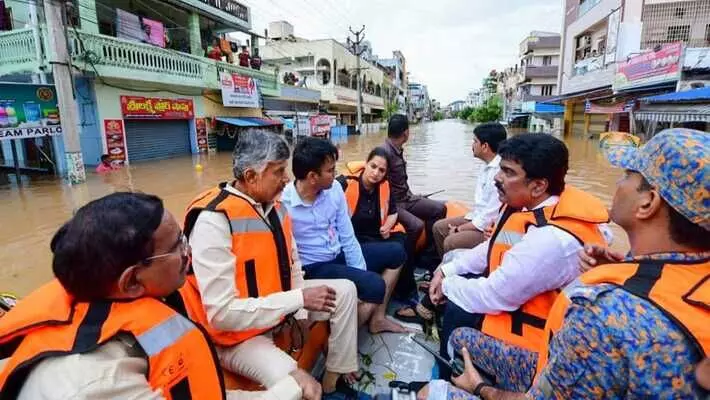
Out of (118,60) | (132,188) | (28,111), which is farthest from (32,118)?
(118,60)

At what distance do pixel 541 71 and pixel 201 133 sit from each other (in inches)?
1433

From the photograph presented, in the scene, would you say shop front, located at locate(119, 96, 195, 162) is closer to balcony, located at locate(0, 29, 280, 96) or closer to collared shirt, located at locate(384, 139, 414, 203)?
balcony, located at locate(0, 29, 280, 96)

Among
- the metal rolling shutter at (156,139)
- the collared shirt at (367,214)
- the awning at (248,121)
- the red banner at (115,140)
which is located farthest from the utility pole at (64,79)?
the collared shirt at (367,214)

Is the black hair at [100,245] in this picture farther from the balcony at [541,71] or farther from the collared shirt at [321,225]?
the balcony at [541,71]

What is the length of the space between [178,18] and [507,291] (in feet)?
58.4

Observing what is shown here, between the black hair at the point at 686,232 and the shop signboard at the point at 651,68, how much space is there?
15518mm

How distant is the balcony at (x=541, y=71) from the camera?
39.5 metres

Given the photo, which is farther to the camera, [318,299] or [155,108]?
[155,108]

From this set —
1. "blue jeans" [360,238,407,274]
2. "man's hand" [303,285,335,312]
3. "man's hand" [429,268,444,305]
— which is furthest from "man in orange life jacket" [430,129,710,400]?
Answer: "blue jeans" [360,238,407,274]

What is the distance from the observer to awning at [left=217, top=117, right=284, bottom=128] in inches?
658

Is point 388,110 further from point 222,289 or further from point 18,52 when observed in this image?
point 222,289

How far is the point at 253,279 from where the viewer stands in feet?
5.53

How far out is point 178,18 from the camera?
619 inches

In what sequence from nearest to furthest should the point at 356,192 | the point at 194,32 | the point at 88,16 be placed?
the point at 356,192 < the point at 88,16 < the point at 194,32
